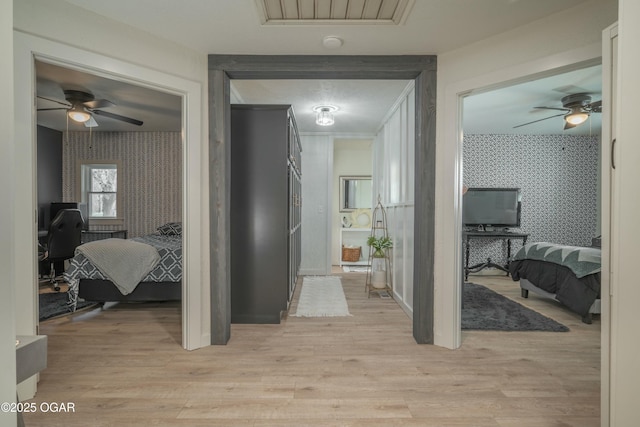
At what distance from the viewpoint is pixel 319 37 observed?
2355 mm

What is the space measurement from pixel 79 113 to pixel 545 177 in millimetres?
7217

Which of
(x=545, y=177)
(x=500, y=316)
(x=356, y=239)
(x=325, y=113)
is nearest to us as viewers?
(x=500, y=316)

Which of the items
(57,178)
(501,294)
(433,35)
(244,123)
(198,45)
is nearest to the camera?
(433,35)

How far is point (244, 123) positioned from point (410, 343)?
2526 mm

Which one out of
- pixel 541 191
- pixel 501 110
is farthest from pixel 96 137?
pixel 541 191

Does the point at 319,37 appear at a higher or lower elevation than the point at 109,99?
lower

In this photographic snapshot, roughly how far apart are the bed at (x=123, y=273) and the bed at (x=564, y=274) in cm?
420

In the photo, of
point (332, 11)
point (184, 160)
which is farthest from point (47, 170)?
point (332, 11)

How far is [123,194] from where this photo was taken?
5.85 m

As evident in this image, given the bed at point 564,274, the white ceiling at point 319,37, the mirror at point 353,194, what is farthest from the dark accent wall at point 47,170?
the bed at point 564,274

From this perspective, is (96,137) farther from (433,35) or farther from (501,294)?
(501,294)

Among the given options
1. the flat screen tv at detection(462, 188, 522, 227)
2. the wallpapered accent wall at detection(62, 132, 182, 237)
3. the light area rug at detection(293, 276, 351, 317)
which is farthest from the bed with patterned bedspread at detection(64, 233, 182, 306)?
the flat screen tv at detection(462, 188, 522, 227)

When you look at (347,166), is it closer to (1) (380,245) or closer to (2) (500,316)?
(1) (380,245)

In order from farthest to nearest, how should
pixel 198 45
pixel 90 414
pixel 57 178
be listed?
pixel 57 178 < pixel 198 45 < pixel 90 414
